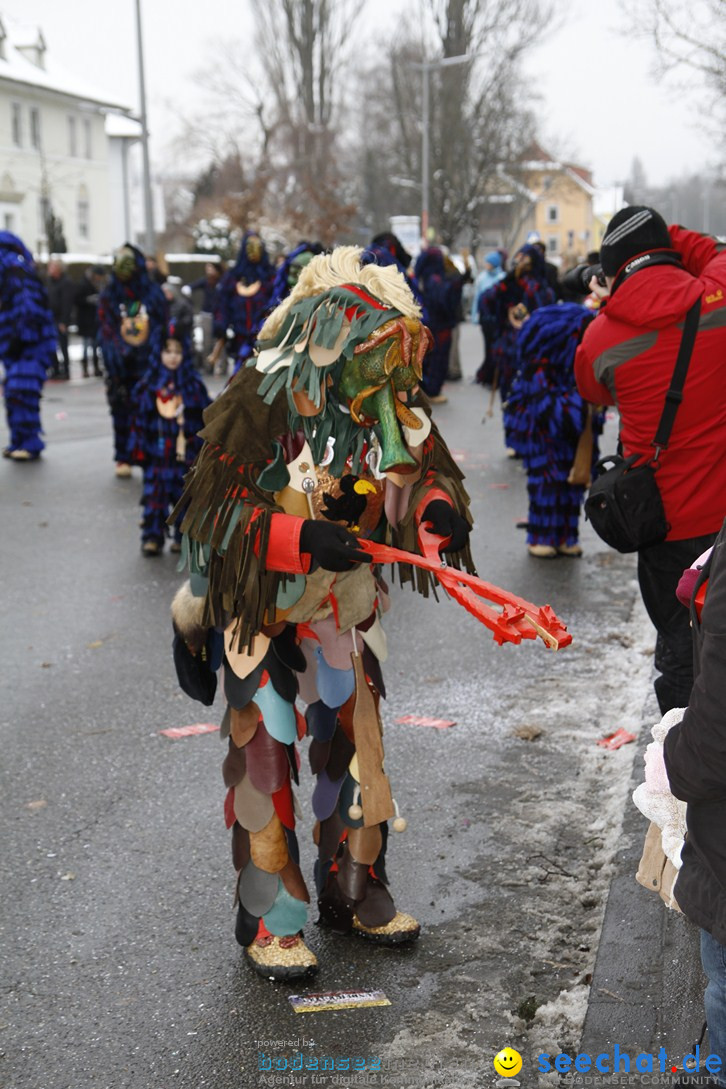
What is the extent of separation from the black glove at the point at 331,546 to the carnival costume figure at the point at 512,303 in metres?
8.86

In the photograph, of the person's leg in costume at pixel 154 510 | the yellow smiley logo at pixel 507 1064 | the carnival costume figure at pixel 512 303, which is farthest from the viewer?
the carnival costume figure at pixel 512 303

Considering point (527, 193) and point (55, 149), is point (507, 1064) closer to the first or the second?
point (527, 193)

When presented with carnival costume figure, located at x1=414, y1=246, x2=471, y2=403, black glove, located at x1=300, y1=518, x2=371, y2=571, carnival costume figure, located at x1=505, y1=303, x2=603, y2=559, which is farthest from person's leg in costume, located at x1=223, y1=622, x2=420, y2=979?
carnival costume figure, located at x1=414, y1=246, x2=471, y2=403

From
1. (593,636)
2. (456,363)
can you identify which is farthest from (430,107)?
(593,636)

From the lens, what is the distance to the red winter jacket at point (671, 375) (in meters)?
4.08

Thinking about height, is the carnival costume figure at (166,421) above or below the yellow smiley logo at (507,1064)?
above

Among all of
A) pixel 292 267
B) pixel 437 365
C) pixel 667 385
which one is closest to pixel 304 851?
pixel 667 385

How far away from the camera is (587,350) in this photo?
4391mm

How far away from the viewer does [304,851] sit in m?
→ 4.32

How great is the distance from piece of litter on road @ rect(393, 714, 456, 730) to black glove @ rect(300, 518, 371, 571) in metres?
2.57

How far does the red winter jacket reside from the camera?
4.08 meters

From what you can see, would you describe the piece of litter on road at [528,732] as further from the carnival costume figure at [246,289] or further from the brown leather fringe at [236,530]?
the carnival costume figure at [246,289]

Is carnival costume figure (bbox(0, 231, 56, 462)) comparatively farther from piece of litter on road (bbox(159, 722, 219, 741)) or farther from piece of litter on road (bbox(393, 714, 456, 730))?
piece of litter on road (bbox(393, 714, 456, 730))

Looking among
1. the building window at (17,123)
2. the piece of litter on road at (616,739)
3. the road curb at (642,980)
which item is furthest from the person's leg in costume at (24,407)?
the building window at (17,123)
